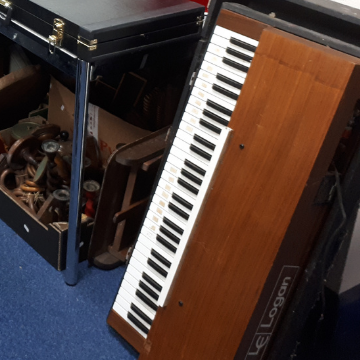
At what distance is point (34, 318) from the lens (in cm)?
155

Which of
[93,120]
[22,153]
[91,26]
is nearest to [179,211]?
[91,26]

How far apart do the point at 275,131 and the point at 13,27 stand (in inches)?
36.4

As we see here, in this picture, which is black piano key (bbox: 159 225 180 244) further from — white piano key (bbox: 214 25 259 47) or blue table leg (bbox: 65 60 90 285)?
white piano key (bbox: 214 25 259 47)

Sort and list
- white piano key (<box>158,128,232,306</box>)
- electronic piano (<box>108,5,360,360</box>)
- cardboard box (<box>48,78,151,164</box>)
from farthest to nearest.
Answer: cardboard box (<box>48,78,151,164</box>) → white piano key (<box>158,128,232,306</box>) → electronic piano (<box>108,5,360,360</box>)

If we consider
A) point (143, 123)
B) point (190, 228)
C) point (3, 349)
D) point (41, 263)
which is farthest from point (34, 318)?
point (143, 123)

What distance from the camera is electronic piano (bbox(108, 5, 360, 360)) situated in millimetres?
1008

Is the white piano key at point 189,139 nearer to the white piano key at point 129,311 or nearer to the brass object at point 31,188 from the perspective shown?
the white piano key at point 129,311

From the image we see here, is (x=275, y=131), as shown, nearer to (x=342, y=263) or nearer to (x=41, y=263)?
(x=342, y=263)

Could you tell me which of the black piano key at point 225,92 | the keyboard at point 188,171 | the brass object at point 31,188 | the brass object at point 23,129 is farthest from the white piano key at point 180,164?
the brass object at point 23,129

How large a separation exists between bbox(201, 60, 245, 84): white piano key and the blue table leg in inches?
13.1

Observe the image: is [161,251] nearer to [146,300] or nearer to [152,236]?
[152,236]

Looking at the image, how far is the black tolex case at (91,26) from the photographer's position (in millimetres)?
1222

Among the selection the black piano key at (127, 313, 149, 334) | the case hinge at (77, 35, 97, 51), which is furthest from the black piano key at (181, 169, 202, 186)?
the black piano key at (127, 313, 149, 334)

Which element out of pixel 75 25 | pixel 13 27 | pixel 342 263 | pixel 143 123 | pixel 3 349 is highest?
pixel 75 25
